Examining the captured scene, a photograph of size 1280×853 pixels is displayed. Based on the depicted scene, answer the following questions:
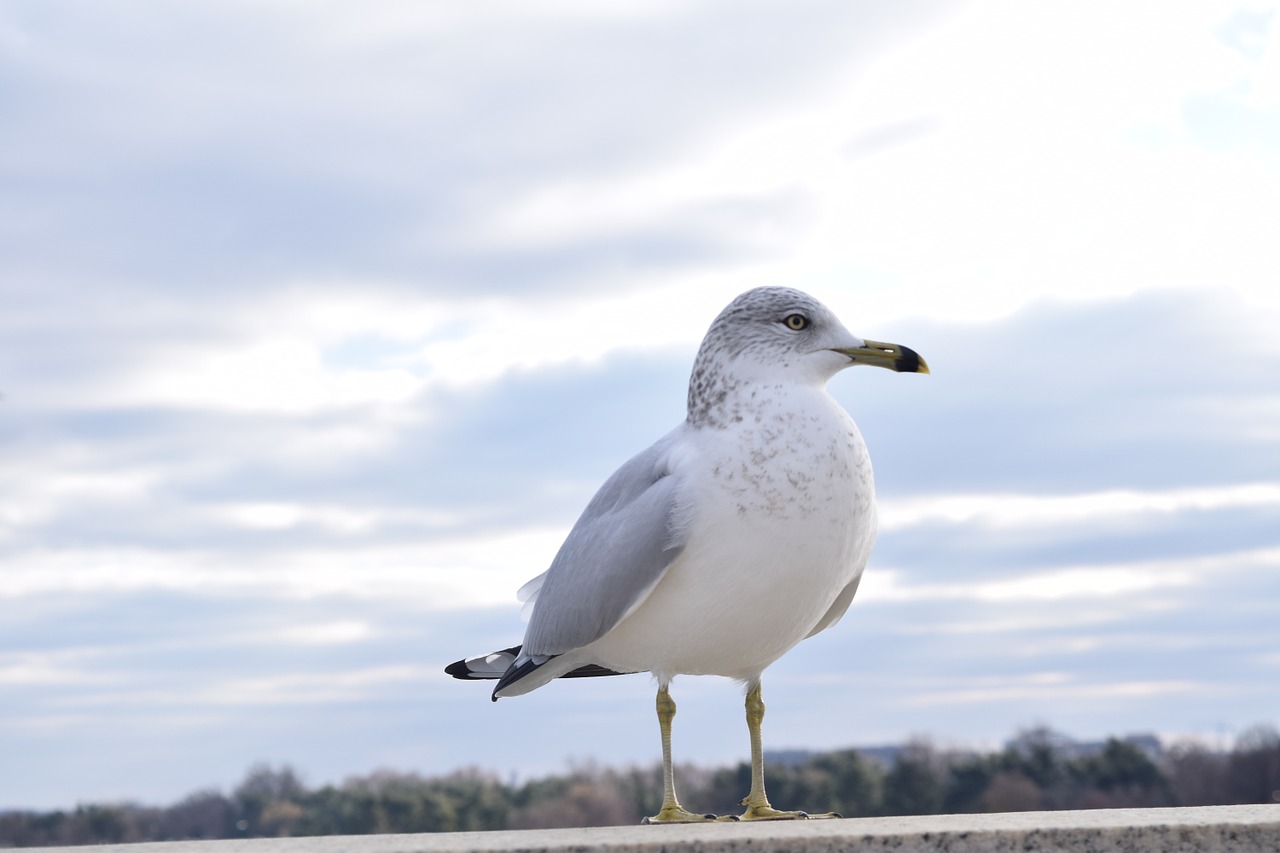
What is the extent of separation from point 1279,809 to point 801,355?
3.21 metres

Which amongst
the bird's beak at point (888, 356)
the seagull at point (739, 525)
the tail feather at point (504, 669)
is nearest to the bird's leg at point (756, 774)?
the seagull at point (739, 525)

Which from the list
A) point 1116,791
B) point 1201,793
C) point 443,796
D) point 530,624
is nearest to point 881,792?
point 1116,791

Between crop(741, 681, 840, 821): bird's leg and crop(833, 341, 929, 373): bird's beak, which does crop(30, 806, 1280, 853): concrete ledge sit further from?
crop(833, 341, 929, 373): bird's beak

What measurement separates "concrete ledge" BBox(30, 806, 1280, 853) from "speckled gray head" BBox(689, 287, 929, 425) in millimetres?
2344

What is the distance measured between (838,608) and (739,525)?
159 cm

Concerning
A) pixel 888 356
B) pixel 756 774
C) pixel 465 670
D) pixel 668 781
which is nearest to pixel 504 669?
pixel 465 670

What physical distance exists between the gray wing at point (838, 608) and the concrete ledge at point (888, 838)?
1980 millimetres

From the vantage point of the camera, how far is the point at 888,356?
23.9 feet

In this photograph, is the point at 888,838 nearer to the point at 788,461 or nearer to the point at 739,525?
the point at 739,525

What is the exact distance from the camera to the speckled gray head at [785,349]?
7215 millimetres

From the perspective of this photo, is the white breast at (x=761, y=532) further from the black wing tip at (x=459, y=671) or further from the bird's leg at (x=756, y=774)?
the black wing tip at (x=459, y=671)

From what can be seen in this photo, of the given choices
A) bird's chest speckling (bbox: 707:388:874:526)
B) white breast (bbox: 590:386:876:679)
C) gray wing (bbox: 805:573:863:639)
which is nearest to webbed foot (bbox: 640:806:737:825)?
white breast (bbox: 590:386:876:679)

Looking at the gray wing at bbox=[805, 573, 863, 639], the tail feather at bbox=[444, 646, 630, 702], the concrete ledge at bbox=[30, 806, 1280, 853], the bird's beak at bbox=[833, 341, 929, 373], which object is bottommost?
the concrete ledge at bbox=[30, 806, 1280, 853]

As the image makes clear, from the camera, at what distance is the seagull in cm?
687
